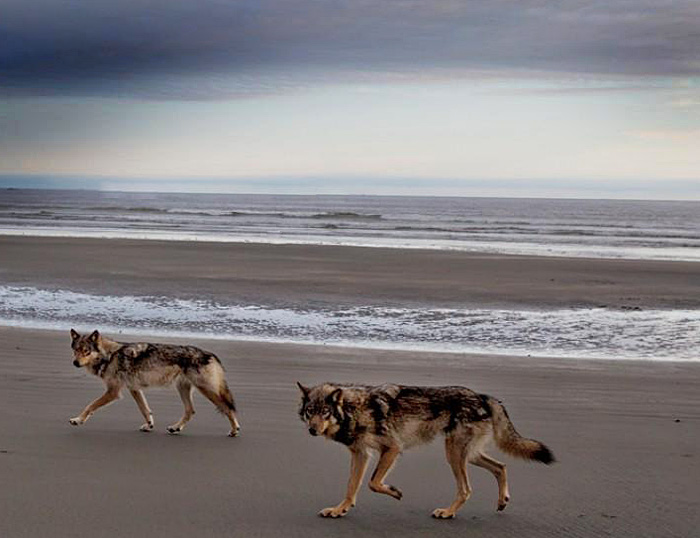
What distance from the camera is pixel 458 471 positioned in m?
6.27

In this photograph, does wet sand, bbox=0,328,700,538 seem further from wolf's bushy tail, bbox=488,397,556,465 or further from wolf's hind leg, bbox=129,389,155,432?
wolf's bushy tail, bbox=488,397,556,465

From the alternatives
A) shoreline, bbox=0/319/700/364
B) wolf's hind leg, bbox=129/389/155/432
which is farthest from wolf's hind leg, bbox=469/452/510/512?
shoreline, bbox=0/319/700/364

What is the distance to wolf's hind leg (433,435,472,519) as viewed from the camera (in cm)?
620

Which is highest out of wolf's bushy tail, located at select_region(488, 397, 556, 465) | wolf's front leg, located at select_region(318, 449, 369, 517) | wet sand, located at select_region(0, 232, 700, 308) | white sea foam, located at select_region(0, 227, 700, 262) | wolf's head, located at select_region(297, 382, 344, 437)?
wolf's head, located at select_region(297, 382, 344, 437)

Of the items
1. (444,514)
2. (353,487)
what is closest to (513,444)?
(444,514)

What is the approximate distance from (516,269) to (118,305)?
45.0ft

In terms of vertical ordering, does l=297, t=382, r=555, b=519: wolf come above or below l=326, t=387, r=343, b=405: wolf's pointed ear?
below

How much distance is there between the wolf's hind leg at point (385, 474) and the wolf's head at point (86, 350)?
11.6 feet

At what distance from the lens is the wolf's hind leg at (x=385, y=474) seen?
612 cm

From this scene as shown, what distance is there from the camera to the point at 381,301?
2038 centimetres

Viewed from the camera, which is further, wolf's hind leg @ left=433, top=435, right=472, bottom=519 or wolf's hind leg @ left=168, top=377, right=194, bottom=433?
wolf's hind leg @ left=168, top=377, right=194, bottom=433

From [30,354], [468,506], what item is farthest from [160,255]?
[468,506]

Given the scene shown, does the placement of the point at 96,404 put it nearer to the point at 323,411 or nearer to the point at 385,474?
the point at 323,411

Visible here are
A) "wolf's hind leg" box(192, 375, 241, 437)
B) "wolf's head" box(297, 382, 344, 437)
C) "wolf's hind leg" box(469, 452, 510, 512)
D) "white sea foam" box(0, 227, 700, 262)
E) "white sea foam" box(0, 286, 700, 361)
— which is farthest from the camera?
"white sea foam" box(0, 227, 700, 262)
